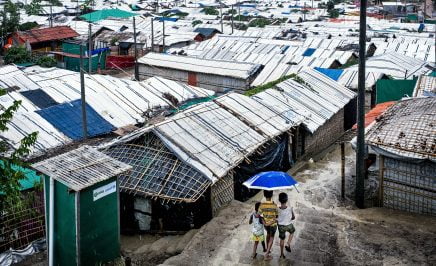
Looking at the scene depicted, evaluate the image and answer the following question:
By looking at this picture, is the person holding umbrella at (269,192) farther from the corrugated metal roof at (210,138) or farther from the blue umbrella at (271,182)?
the corrugated metal roof at (210,138)

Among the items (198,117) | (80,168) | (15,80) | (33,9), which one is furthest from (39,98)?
(33,9)

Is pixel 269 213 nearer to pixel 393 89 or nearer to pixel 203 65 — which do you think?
pixel 393 89

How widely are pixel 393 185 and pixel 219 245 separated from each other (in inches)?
166

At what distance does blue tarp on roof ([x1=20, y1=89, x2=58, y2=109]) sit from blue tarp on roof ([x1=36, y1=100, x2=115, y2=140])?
3.59 feet

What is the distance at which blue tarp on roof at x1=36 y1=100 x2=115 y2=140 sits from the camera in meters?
17.2

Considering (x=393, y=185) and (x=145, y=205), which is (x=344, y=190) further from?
(x=145, y=205)

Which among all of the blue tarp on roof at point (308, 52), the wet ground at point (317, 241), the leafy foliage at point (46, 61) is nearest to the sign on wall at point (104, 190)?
the wet ground at point (317, 241)

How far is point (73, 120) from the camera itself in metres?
17.7

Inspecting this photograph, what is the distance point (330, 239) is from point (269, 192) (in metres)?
2.08

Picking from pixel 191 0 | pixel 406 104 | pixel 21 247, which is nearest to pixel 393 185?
pixel 406 104

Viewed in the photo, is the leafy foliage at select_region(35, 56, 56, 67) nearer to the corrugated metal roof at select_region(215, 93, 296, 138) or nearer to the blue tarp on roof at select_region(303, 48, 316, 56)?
the blue tarp on roof at select_region(303, 48, 316, 56)

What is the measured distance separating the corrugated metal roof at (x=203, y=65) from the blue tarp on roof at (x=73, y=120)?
905cm

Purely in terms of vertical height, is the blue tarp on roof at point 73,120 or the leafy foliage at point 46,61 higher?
the leafy foliage at point 46,61

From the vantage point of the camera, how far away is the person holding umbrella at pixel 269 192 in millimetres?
8516
